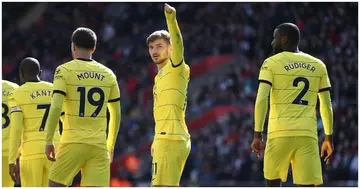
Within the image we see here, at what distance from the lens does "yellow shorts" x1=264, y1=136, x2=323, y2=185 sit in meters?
9.88

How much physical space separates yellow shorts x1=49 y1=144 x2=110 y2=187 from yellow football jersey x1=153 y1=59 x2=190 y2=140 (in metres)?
0.85

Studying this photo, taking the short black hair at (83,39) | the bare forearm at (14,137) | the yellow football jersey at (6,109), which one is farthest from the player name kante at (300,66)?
the yellow football jersey at (6,109)

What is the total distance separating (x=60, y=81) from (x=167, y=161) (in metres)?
1.49

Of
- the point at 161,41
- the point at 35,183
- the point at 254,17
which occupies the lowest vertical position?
the point at 35,183

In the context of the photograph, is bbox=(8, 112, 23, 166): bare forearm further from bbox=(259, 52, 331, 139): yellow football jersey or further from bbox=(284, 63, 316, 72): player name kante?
bbox=(284, 63, 316, 72): player name kante

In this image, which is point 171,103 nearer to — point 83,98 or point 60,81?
point 83,98

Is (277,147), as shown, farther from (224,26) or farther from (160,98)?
(224,26)

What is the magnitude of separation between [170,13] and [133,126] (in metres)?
17.8

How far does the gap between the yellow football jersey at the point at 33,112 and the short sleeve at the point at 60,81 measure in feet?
5.43

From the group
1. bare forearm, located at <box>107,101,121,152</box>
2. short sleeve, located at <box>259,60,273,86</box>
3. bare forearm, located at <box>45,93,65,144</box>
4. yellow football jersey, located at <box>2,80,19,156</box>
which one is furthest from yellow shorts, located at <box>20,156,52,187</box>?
short sleeve, located at <box>259,60,273,86</box>

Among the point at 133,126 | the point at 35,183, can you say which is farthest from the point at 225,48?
the point at 35,183

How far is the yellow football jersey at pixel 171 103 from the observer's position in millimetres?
10195

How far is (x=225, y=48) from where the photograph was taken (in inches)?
1164

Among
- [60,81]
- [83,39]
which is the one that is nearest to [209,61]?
[83,39]
